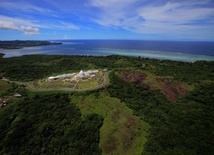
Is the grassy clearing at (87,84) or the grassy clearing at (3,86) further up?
the grassy clearing at (87,84)

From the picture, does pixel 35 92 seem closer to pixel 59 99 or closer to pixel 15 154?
pixel 59 99

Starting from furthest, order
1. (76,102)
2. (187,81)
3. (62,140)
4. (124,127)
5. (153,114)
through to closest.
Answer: (187,81)
(76,102)
(153,114)
(124,127)
(62,140)

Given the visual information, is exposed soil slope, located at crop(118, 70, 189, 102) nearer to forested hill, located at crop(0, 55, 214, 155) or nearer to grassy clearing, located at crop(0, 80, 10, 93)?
forested hill, located at crop(0, 55, 214, 155)

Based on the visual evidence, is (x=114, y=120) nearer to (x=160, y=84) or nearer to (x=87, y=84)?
(x=87, y=84)

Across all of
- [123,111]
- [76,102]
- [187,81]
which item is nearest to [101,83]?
[76,102]

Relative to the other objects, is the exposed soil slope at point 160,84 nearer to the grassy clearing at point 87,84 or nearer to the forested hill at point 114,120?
the forested hill at point 114,120

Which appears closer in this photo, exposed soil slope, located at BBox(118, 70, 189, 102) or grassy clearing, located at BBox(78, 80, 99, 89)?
exposed soil slope, located at BBox(118, 70, 189, 102)

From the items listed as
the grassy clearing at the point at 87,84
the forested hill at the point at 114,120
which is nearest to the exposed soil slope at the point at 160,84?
the forested hill at the point at 114,120

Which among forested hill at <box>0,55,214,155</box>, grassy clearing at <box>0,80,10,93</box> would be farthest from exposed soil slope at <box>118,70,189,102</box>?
grassy clearing at <box>0,80,10,93</box>
